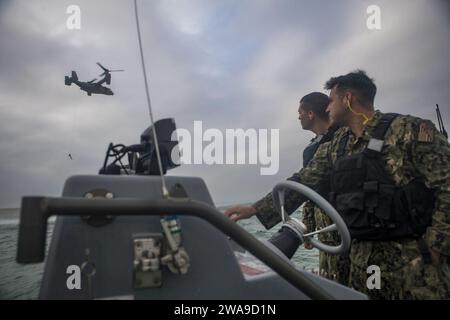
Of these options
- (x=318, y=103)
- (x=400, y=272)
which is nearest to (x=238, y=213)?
(x=400, y=272)

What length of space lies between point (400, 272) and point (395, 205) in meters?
0.41

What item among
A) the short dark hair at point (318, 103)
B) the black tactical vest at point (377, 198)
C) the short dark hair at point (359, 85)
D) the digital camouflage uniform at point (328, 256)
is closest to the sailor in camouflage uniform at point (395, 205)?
the black tactical vest at point (377, 198)

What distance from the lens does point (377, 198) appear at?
2.03 m

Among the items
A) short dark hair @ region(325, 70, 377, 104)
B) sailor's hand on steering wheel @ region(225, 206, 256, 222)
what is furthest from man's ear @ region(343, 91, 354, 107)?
sailor's hand on steering wheel @ region(225, 206, 256, 222)

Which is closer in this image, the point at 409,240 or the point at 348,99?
the point at 409,240

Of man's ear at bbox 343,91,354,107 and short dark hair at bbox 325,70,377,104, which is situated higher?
short dark hair at bbox 325,70,377,104

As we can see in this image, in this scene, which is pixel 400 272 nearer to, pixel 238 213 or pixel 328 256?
pixel 328 256

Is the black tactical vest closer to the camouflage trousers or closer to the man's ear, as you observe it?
the camouflage trousers

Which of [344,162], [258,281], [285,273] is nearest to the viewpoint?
[285,273]

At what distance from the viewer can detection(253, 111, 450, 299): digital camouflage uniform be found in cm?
182
